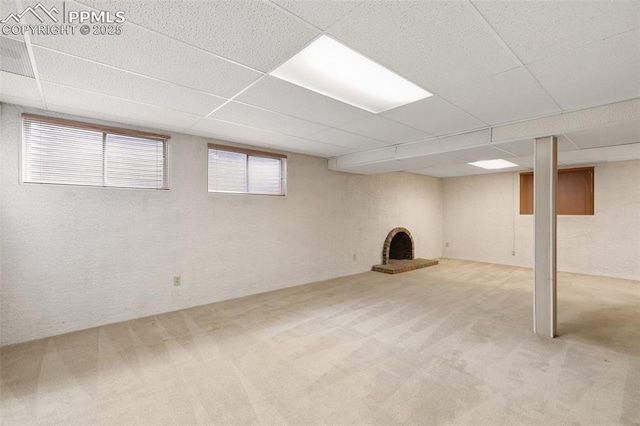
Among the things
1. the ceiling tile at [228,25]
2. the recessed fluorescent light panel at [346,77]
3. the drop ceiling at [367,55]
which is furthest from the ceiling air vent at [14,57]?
the recessed fluorescent light panel at [346,77]

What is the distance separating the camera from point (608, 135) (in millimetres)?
3018

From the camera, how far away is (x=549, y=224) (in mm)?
2990

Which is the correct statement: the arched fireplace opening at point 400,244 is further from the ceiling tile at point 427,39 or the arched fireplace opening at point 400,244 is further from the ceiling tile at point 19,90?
the ceiling tile at point 19,90

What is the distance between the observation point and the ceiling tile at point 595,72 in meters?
1.75

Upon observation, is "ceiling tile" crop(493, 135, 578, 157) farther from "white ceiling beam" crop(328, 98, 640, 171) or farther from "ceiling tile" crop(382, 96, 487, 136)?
"ceiling tile" crop(382, 96, 487, 136)

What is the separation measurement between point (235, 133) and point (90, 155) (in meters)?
1.63

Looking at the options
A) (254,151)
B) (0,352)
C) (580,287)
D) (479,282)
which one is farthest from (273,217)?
(580,287)

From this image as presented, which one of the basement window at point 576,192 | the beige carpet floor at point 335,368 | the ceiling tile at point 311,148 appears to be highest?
the ceiling tile at point 311,148

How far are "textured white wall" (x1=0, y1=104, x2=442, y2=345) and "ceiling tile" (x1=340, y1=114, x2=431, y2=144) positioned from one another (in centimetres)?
163

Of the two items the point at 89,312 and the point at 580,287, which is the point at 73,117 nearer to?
the point at 89,312

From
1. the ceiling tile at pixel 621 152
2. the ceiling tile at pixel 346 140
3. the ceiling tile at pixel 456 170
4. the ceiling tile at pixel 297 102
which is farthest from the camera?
the ceiling tile at pixel 456 170

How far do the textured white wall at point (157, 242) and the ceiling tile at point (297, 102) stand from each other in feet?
5.60

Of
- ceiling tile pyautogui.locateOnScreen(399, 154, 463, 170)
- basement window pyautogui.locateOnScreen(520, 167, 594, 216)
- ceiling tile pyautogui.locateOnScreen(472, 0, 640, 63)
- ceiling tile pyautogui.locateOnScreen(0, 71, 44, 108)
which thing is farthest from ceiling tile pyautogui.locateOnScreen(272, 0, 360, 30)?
basement window pyautogui.locateOnScreen(520, 167, 594, 216)

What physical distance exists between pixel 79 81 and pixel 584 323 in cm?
568
